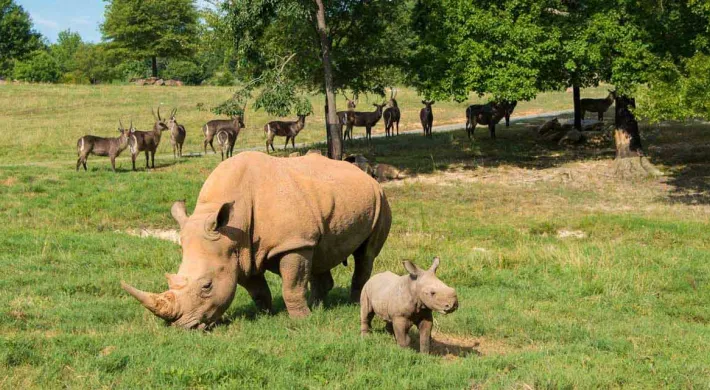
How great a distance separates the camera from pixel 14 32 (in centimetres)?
8100

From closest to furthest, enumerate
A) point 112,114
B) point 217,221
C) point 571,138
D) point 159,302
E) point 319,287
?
point 159,302 < point 217,221 < point 319,287 < point 571,138 < point 112,114

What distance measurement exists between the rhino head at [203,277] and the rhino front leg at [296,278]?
642 mm

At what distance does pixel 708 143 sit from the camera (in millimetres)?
31109

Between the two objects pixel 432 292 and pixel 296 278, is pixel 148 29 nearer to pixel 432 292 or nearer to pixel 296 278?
pixel 296 278

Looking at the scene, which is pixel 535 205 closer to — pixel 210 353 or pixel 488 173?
pixel 488 173

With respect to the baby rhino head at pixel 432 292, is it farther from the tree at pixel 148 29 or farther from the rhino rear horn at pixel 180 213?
the tree at pixel 148 29

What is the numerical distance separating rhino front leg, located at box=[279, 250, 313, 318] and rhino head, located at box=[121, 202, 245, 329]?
642mm

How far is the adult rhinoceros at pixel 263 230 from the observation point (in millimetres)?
8188

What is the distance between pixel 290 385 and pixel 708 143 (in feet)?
96.2

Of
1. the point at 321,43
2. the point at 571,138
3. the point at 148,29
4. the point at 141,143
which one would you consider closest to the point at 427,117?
the point at 571,138

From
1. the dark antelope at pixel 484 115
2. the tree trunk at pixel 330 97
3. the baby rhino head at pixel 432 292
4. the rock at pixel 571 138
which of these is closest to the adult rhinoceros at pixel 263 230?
the baby rhino head at pixel 432 292

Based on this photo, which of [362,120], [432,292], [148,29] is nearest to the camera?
[432,292]

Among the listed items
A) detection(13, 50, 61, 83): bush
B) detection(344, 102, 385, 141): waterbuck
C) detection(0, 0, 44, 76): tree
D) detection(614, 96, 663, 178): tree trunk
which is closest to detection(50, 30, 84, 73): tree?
detection(13, 50, 61, 83): bush

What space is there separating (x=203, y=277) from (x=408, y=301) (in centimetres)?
233
